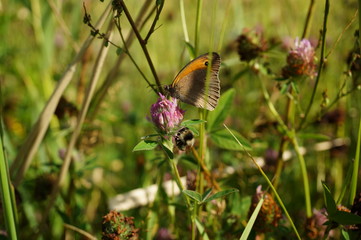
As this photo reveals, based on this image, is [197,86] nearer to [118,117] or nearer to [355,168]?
[355,168]

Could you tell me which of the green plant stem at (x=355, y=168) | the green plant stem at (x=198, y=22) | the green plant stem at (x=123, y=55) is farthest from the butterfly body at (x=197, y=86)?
the green plant stem at (x=355, y=168)

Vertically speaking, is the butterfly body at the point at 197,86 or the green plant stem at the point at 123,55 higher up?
the green plant stem at the point at 123,55

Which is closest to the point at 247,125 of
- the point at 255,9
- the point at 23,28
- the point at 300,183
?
the point at 300,183

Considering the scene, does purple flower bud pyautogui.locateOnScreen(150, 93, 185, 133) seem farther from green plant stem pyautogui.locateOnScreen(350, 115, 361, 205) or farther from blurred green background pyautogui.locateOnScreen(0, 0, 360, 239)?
green plant stem pyautogui.locateOnScreen(350, 115, 361, 205)

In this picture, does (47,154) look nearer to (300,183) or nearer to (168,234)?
(168,234)

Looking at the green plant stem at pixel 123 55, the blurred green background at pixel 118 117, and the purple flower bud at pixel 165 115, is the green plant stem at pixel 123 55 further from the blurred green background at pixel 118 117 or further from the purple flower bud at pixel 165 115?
the purple flower bud at pixel 165 115

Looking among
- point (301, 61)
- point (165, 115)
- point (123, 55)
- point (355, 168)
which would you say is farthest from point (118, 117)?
point (355, 168)
